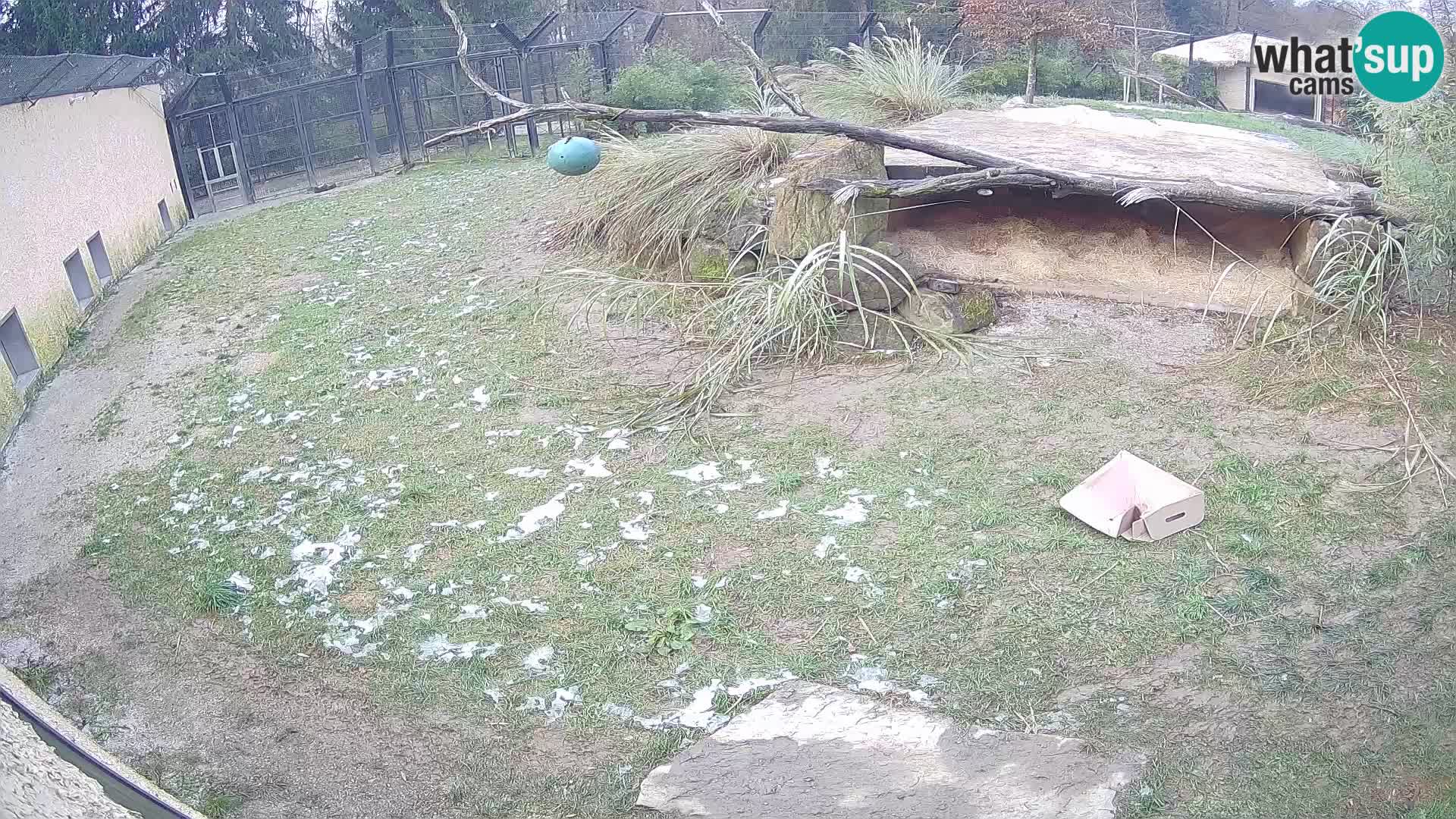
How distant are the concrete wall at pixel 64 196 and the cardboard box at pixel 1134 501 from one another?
532 cm

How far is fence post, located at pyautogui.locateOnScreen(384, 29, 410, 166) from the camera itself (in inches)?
511

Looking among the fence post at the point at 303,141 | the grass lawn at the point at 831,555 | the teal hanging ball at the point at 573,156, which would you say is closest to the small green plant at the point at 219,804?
the grass lawn at the point at 831,555

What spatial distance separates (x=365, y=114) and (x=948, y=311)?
9800mm

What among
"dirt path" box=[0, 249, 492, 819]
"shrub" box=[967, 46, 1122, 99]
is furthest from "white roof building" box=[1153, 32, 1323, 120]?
Answer: "dirt path" box=[0, 249, 492, 819]

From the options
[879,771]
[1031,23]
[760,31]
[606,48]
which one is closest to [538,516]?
[879,771]

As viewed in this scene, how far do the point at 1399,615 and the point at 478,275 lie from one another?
5598 mm

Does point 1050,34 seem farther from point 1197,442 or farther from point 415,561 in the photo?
point 415,561

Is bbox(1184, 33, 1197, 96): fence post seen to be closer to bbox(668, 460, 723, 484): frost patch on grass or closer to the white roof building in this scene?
the white roof building

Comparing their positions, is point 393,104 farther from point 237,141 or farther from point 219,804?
point 219,804

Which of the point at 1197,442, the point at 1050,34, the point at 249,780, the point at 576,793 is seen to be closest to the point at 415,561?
the point at 249,780

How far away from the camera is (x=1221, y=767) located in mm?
2688

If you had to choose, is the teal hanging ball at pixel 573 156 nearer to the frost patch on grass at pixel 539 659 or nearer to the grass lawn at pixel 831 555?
the grass lawn at pixel 831 555

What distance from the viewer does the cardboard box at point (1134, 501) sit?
3676mm

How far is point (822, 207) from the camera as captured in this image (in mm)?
5652
